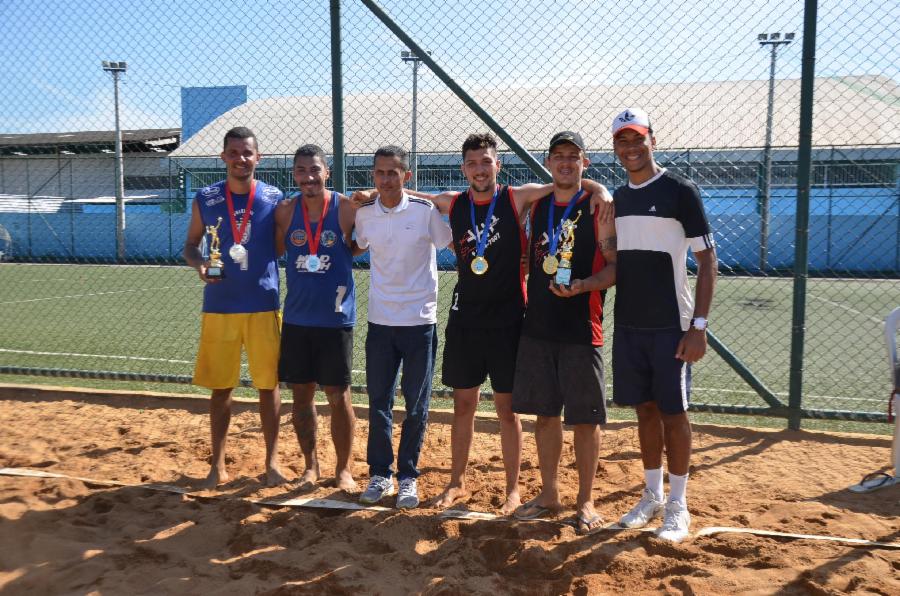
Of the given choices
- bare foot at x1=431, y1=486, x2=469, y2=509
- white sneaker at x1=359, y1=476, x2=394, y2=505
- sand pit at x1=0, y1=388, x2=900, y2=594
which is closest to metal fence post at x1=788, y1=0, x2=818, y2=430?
sand pit at x1=0, y1=388, x2=900, y2=594

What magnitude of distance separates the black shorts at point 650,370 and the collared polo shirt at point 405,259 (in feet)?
3.80

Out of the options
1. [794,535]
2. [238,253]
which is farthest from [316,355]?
[794,535]

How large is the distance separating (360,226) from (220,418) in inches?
63.4

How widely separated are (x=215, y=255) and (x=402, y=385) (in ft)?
4.67

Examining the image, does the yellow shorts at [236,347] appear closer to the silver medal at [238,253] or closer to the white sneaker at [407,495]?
the silver medal at [238,253]

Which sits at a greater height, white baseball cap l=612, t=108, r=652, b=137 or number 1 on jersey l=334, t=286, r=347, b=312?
white baseball cap l=612, t=108, r=652, b=137

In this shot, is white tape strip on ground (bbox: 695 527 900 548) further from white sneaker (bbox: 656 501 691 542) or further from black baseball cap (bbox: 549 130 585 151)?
black baseball cap (bbox: 549 130 585 151)

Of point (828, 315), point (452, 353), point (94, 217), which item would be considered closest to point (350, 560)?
point (452, 353)

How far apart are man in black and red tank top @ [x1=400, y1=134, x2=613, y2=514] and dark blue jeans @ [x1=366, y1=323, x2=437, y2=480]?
17cm

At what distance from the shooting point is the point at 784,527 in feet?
13.6

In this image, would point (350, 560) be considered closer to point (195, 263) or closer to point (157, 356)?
point (195, 263)

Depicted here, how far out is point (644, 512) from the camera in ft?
13.7

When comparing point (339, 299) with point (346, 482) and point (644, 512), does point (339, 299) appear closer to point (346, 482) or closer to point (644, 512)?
point (346, 482)

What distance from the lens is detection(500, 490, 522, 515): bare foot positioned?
4.32m
